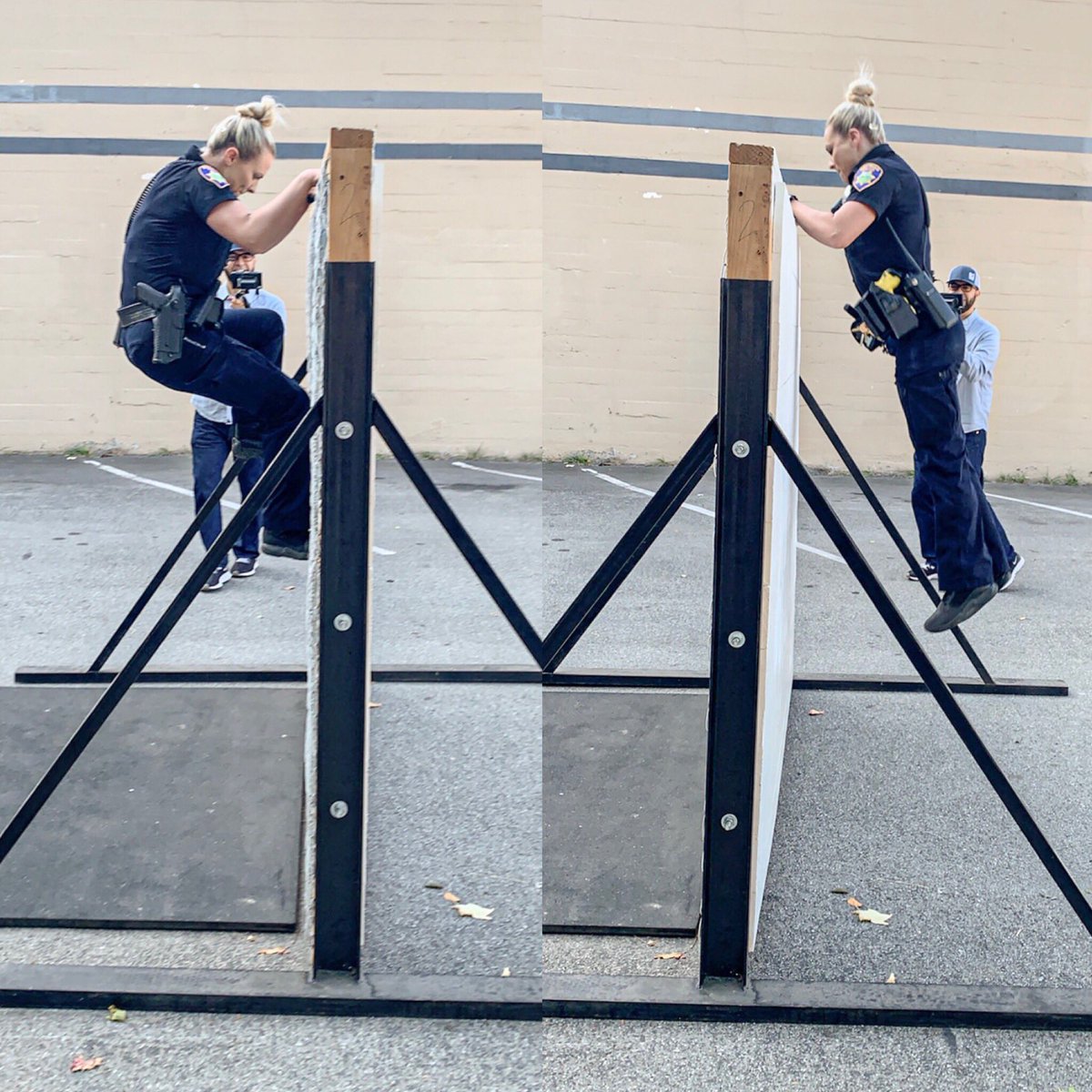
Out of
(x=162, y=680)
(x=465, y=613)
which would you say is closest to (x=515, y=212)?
(x=465, y=613)

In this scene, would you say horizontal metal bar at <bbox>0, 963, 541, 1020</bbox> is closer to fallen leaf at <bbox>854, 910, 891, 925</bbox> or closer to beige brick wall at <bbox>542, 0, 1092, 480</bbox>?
fallen leaf at <bbox>854, 910, 891, 925</bbox>

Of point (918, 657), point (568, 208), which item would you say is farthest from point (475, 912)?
point (568, 208)

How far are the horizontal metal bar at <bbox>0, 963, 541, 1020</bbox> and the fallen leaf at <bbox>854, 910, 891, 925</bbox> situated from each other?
0.82m

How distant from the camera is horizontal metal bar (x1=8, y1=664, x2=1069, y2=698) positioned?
427 centimetres

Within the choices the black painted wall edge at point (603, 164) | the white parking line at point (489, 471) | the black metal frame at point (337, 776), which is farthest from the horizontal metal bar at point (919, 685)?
the black painted wall edge at point (603, 164)

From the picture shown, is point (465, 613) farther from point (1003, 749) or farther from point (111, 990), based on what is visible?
point (111, 990)

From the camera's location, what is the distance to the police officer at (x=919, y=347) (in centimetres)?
377

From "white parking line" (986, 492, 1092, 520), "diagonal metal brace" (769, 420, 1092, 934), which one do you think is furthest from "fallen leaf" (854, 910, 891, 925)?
"white parking line" (986, 492, 1092, 520)

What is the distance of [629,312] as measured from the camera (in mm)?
11344

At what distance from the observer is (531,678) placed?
445cm

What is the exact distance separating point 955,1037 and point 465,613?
3699mm

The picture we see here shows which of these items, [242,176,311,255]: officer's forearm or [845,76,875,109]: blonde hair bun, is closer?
[242,176,311,255]: officer's forearm

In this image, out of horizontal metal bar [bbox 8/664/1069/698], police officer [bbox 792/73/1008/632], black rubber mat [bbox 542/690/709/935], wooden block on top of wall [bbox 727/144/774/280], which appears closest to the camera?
wooden block on top of wall [bbox 727/144/774/280]

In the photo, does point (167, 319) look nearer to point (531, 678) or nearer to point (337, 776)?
point (337, 776)
